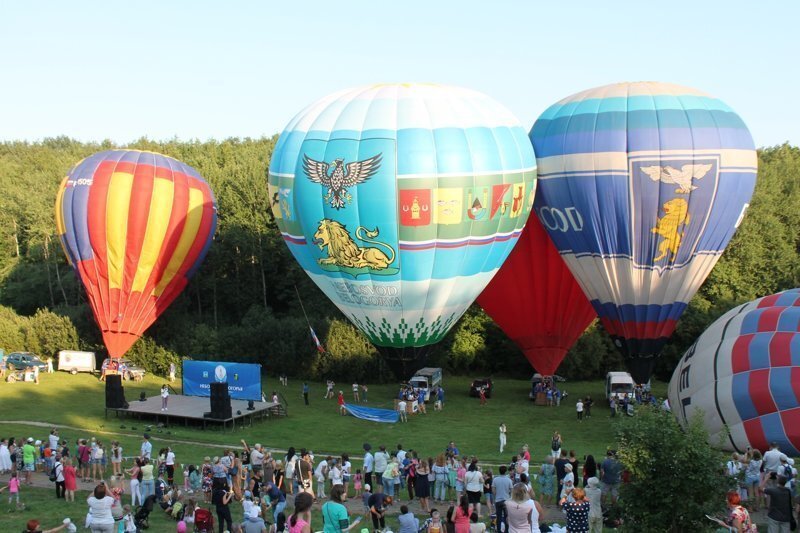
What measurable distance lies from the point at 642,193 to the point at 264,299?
2380 centimetres

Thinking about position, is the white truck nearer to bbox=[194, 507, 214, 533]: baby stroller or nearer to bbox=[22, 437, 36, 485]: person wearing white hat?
bbox=[22, 437, 36, 485]: person wearing white hat

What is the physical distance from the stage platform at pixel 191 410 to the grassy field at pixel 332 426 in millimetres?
340

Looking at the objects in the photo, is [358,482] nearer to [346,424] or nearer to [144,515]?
[144,515]

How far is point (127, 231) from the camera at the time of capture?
32.8 metres

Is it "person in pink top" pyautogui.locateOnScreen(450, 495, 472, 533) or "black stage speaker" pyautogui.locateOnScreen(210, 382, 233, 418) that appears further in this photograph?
"black stage speaker" pyautogui.locateOnScreen(210, 382, 233, 418)

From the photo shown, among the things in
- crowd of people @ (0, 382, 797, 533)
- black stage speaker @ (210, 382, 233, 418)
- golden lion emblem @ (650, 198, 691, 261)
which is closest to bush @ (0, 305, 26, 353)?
black stage speaker @ (210, 382, 233, 418)

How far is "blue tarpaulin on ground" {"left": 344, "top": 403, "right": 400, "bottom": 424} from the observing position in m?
27.3

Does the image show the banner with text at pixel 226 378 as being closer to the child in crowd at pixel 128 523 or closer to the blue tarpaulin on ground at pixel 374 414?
the blue tarpaulin on ground at pixel 374 414

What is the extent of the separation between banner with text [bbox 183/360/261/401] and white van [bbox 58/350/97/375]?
8411 mm

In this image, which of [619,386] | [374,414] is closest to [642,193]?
[619,386]

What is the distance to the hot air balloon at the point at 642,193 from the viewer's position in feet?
86.2

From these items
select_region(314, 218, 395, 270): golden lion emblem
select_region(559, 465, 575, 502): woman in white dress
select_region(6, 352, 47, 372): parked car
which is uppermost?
select_region(314, 218, 395, 270): golden lion emblem

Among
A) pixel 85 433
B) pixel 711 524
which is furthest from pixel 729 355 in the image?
pixel 85 433

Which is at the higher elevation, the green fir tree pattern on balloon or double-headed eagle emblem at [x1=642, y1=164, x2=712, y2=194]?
double-headed eagle emblem at [x1=642, y1=164, x2=712, y2=194]
